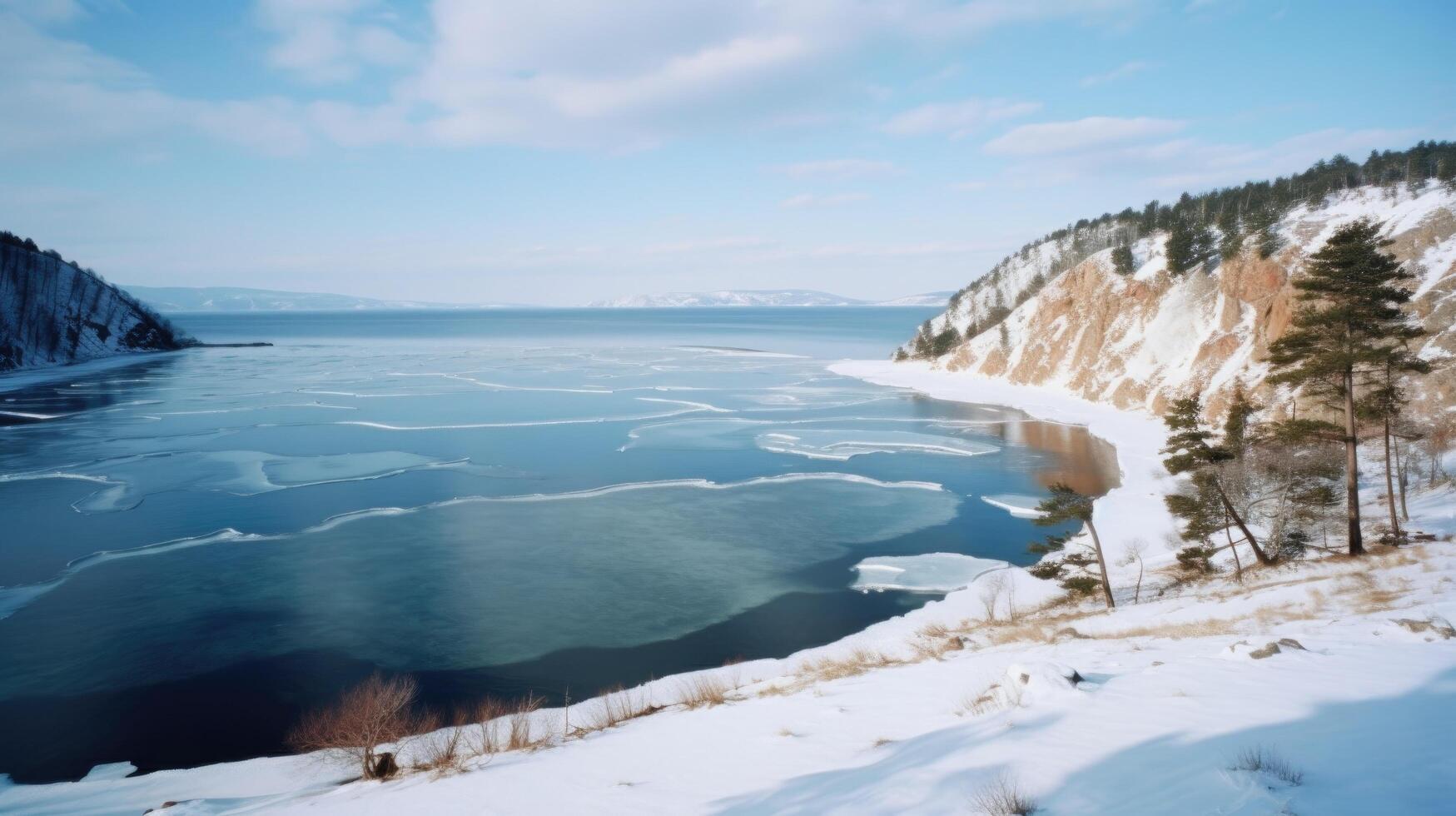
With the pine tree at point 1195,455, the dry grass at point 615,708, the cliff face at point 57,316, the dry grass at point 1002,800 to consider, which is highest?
the cliff face at point 57,316

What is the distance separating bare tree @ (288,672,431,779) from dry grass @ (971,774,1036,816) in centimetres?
927

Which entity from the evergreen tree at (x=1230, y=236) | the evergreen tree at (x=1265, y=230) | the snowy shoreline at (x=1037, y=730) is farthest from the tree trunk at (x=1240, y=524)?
the evergreen tree at (x=1230, y=236)

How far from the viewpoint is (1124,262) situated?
2368 inches

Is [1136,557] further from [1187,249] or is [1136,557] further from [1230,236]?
[1187,249]

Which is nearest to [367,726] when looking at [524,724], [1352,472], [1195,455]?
[524,724]

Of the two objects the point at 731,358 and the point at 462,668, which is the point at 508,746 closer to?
the point at 462,668

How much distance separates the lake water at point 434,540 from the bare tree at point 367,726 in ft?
2.11

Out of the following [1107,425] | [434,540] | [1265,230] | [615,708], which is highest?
[1265,230]

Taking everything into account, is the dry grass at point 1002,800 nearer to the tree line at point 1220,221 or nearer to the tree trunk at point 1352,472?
the tree trunk at point 1352,472

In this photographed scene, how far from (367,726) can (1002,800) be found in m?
10.3

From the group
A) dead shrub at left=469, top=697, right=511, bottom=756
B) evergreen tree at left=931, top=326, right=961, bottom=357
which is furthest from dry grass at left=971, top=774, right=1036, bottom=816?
evergreen tree at left=931, top=326, right=961, bottom=357

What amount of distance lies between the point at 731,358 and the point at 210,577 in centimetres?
7763

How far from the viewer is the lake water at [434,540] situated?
15.7 m

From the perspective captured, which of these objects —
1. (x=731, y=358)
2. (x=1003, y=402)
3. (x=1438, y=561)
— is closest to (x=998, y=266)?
(x=731, y=358)
